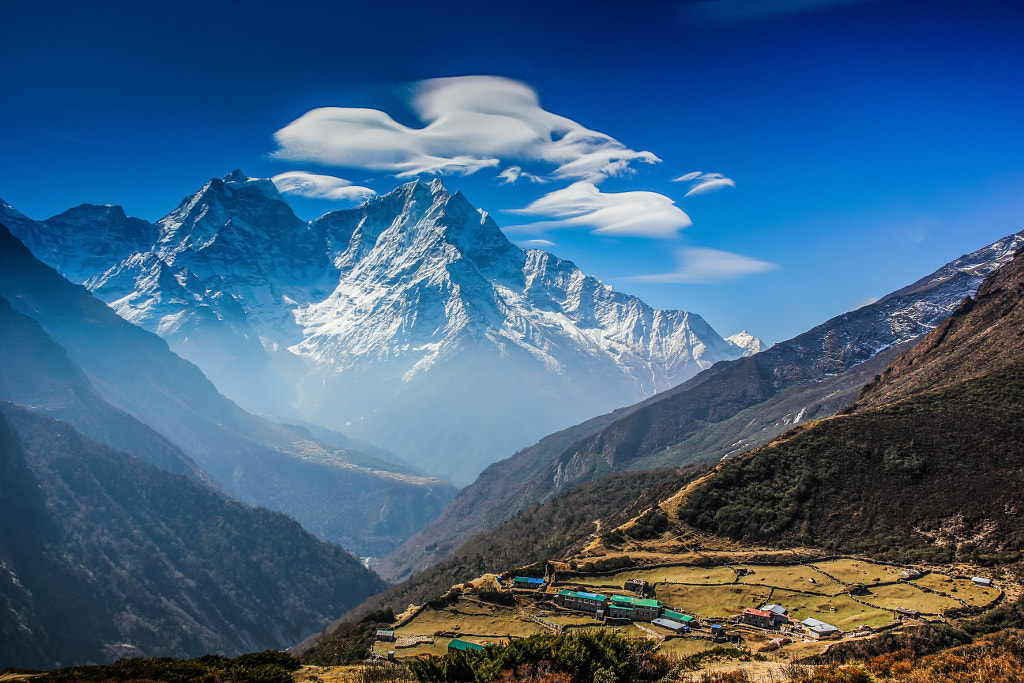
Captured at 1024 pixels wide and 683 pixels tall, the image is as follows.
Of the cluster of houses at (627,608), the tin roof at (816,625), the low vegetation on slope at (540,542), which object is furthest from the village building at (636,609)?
the low vegetation on slope at (540,542)

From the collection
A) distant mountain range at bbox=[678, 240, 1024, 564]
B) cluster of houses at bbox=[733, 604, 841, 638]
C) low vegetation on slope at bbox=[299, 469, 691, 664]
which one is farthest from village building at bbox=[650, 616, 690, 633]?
low vegetation on slope at bbox=[299, 469, 691, 664]

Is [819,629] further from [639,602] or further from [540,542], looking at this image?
[540,542]

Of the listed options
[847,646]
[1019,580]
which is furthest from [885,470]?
[847,646]

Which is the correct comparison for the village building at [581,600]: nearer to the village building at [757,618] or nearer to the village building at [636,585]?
the village building at [636,585]

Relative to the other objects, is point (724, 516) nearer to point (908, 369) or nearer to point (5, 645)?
point (908, 369)

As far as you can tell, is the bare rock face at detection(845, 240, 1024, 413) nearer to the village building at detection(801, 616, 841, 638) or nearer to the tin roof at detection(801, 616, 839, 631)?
the tin roof at detection(801, 616, 839, 631)
